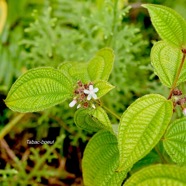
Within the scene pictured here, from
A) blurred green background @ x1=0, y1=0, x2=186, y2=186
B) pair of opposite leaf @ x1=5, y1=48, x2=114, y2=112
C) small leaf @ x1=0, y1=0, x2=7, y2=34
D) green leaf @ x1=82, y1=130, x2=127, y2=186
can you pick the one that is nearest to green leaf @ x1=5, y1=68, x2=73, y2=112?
pair of opposite leaf @ x1=5, y1=48, x2=114, y2=112

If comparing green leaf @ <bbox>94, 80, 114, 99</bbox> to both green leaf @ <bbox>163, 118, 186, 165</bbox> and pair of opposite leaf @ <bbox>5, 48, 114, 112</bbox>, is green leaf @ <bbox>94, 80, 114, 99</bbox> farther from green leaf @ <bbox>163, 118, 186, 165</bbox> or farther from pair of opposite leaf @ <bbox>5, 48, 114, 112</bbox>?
green leaf @ <bbox>163, 118, 186, 165</bbox>

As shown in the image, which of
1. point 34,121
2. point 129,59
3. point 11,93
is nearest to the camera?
point 11,93

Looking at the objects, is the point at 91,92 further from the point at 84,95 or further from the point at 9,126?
the point at 9,126

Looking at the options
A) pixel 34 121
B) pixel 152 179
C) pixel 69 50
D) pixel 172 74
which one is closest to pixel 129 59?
pixel 69 50

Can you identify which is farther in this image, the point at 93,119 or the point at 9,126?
the point at 9,126

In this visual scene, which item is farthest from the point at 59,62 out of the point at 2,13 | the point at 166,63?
the point at 166,63

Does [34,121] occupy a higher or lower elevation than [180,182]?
lower

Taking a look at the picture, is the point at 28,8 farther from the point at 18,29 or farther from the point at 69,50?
the point at 69,50
